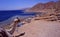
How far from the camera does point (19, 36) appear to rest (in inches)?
202

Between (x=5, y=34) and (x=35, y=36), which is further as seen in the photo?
(x=35, y=36)

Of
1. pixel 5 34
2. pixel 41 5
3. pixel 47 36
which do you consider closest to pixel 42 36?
pixel 47 36

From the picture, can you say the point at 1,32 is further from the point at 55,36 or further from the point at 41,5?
the point at 41,5

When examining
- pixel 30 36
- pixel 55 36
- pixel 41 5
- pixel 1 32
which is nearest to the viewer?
pixel 1 32

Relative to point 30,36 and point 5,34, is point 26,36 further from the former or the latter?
point 5,34

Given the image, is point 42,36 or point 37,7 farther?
point 37,7

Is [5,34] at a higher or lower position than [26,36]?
higher

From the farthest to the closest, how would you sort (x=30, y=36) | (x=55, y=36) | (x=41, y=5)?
(x=41, y=5) → (x=30, y=36) → (x=55, y=36)

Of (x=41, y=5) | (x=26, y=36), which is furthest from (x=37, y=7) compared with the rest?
(x=26, y=36)

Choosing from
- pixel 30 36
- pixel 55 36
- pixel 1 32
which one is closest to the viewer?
pixel 1 32

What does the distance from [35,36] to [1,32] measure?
3.35 m

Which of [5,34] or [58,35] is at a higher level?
[5,34]

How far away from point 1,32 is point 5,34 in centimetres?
10

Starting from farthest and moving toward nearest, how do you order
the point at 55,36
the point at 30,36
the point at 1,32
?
the point at 30,36, the point at 55,36, the point at 1,32
